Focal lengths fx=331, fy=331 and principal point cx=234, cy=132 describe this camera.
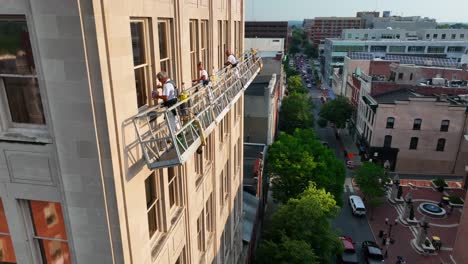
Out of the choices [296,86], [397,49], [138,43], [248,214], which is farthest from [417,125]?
[397,49]

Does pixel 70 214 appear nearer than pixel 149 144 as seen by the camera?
Yes

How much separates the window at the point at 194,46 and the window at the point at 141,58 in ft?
14.3

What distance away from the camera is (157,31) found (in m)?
8.76

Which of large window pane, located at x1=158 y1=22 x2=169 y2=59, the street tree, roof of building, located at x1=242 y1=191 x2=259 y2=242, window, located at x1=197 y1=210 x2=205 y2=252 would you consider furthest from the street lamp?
large window pane, located at x1=158 y1=22 x2=169 y2=59

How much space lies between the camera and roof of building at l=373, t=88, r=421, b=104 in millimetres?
50438

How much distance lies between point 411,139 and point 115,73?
52.4 m

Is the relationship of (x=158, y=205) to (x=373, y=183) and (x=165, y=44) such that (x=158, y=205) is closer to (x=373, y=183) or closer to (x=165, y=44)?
(x=165, y=44)

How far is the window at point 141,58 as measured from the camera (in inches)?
316

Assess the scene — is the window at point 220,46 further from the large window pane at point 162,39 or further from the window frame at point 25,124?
the window frame at point 25,124

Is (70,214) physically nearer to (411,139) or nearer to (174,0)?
(174,0)

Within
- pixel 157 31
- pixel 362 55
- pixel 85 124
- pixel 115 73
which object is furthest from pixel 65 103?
pixel 362 55

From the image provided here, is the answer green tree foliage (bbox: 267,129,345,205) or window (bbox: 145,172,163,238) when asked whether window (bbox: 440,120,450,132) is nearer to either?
green tree foliage (bbox: 267,129,345,205)

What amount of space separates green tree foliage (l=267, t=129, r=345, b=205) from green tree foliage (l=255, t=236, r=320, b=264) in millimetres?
9398

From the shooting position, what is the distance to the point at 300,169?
3319 cm
